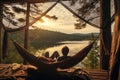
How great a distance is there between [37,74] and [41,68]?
0.55ft

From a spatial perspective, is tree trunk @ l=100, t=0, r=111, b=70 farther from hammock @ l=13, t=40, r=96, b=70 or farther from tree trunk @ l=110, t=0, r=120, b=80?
tree trunk @ l=110, t=0, r=120, b=80

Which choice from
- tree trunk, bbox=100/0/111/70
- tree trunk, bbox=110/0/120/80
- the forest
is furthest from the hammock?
tree trunk, bbox=100/0/111/70

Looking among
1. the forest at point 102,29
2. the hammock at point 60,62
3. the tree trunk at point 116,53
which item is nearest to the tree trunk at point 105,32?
the forest at point 102,29

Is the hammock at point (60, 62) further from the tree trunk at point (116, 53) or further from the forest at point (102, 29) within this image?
the tree trunk at point (116, 53)

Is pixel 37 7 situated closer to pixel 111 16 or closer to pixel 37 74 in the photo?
pixel 111 16

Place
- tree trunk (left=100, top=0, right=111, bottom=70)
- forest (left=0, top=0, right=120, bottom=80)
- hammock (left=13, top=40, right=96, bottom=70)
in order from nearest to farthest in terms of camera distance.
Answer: forest (left=0, top=0, right=120, bottom=80)
hammock (left=13, top=40, right=96, bottom=70)
tree trunk (left=100, top=0, right=111, bottom=70)

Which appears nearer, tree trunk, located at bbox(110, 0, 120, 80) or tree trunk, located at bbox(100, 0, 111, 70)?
tree trunk, located at bbox(110, 0, 120, 80)

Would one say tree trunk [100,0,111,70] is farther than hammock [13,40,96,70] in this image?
Yes

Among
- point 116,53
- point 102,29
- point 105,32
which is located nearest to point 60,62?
point 116,53

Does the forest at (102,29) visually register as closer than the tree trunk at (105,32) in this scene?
Yes

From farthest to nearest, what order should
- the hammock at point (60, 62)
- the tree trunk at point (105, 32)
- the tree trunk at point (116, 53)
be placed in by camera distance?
the tree trunk at point (105, 32)
the hammock at point (60, 62)
the tree trunk at point (116, 53)

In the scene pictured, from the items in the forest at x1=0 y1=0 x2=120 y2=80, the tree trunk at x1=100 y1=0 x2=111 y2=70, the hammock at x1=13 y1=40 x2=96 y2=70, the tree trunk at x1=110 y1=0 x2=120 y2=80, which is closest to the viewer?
the tree trunk at x1=110 y1=0 x2=120 y2=80

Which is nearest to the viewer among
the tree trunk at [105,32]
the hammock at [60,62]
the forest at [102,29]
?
the forest at [102,29]

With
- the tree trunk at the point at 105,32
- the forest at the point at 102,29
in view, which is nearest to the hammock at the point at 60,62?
the forest at the point at 102,29
